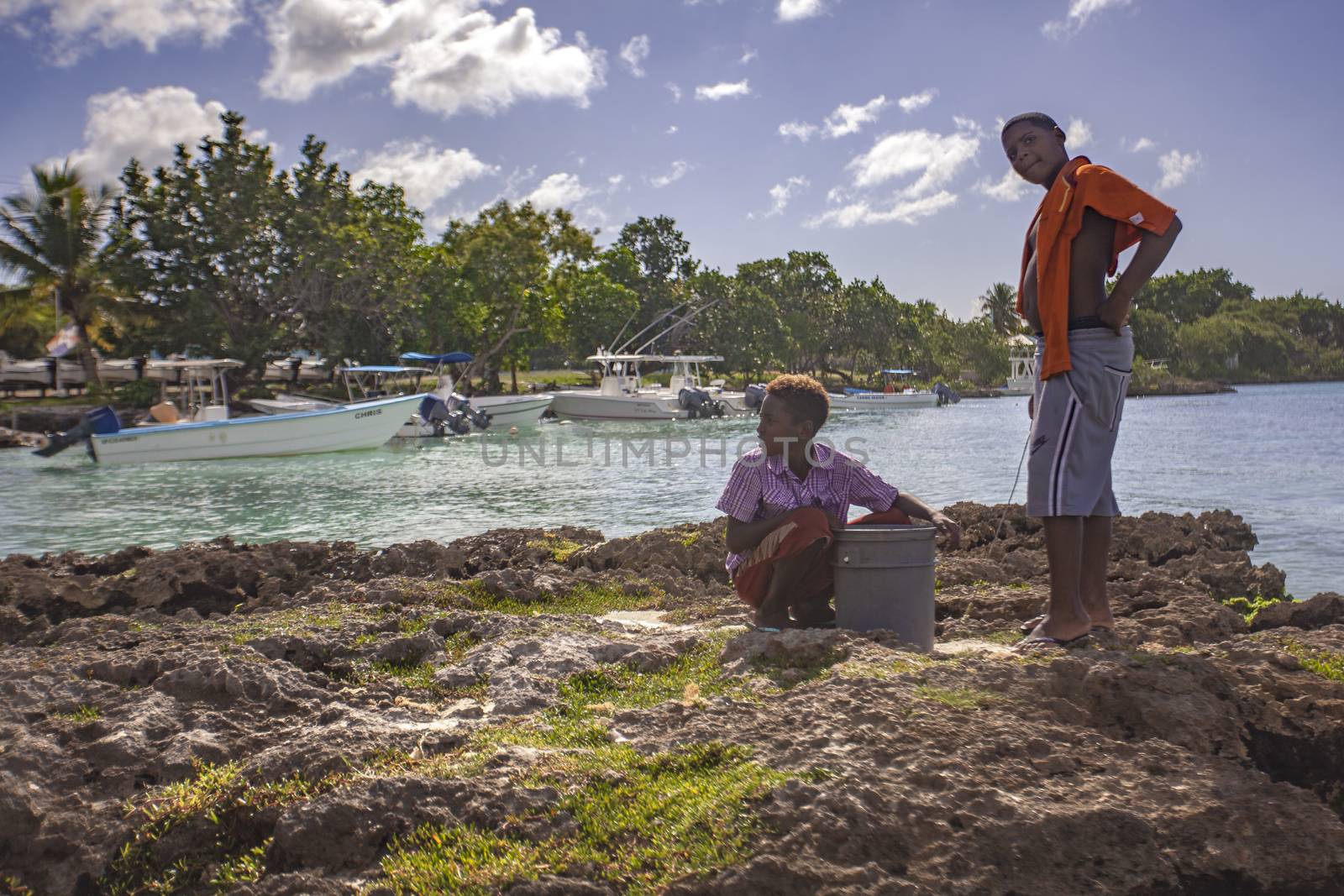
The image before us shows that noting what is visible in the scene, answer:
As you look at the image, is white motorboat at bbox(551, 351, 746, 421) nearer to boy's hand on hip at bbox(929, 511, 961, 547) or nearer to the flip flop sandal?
boy's hand on hip at bbox(929, 511, 961, 547)

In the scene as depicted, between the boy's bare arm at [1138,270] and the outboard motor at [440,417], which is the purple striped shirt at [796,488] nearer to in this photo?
the boy's bare arm at [1138,270]

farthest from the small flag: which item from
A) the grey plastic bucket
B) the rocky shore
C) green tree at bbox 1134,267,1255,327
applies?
green tree at bbox 1134,267,1255,327

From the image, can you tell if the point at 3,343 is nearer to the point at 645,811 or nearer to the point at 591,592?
the point at 591,592

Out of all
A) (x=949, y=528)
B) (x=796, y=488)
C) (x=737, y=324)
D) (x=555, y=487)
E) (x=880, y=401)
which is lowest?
(x=555, y=487)

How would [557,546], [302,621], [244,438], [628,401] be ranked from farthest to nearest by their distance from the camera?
1. [628,401]
2. [244,438]
3. [557,546]
4. [302,621]

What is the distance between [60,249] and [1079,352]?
39741 mm

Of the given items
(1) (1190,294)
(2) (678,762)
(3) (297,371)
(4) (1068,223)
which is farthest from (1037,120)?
(1) (1190,294)

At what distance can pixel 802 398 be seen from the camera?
12.6ft

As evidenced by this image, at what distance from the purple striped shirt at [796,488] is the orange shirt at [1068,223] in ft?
2.63

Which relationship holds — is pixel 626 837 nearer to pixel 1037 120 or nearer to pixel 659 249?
pixel 1037 120

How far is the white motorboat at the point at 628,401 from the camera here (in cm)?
3969

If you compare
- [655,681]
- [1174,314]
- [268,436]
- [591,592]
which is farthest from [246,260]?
[1174,314]

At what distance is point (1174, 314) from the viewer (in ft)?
337

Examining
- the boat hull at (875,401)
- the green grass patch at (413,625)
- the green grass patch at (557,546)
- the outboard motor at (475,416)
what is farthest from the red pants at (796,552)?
the boat hull at (875,401)
